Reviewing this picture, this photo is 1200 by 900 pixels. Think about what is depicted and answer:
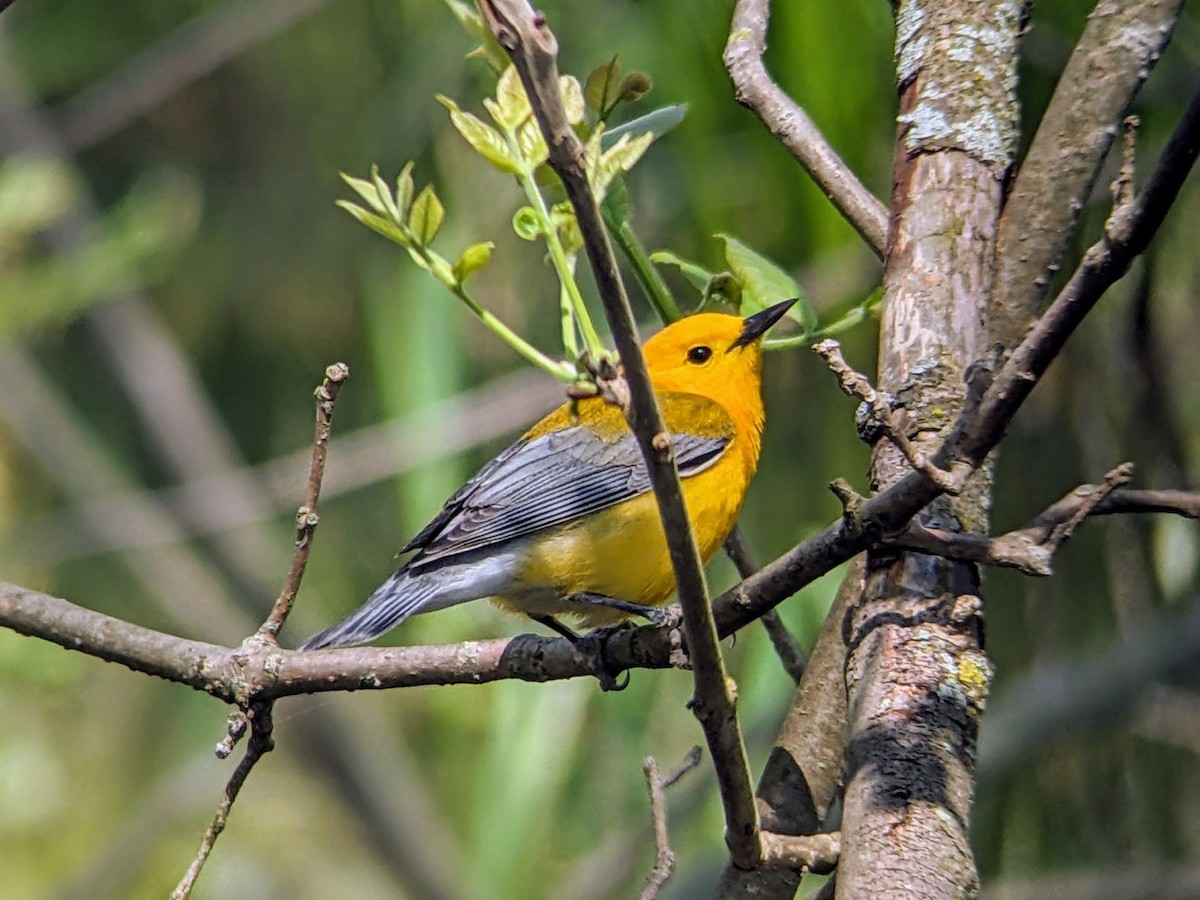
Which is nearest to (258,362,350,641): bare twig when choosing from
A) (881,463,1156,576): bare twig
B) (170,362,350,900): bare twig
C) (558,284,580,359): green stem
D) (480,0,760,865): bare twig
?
(170,362,350,900): bare twig

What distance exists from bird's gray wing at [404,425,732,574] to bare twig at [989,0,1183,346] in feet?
3.60

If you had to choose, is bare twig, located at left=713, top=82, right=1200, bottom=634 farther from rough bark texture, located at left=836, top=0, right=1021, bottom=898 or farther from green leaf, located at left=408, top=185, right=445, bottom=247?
green leaf, located at left=408, top=185, right=445, bottom=247

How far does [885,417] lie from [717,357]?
2211 millimetres

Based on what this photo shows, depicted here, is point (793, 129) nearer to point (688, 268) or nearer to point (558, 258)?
point (688, 268)

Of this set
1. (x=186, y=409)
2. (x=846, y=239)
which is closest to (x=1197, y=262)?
(x=846, y=239)

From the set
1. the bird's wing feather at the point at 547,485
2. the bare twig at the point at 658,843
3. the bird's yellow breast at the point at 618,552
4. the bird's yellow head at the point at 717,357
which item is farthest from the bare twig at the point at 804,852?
the bird's yellow head at the point at 717,357

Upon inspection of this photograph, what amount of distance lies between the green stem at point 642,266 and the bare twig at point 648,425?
888 mm

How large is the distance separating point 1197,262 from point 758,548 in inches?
53.7

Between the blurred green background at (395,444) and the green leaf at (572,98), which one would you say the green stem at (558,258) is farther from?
the blurred green background at (395,444)

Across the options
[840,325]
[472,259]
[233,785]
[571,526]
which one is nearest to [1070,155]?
[840,325]

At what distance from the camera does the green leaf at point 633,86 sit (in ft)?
6.31

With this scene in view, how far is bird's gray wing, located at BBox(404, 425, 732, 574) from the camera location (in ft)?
10.4

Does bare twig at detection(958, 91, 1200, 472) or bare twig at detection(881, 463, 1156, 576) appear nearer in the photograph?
bare twig at detection(958, 91, 1200, 472)

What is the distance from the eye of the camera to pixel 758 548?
4.15 meters
